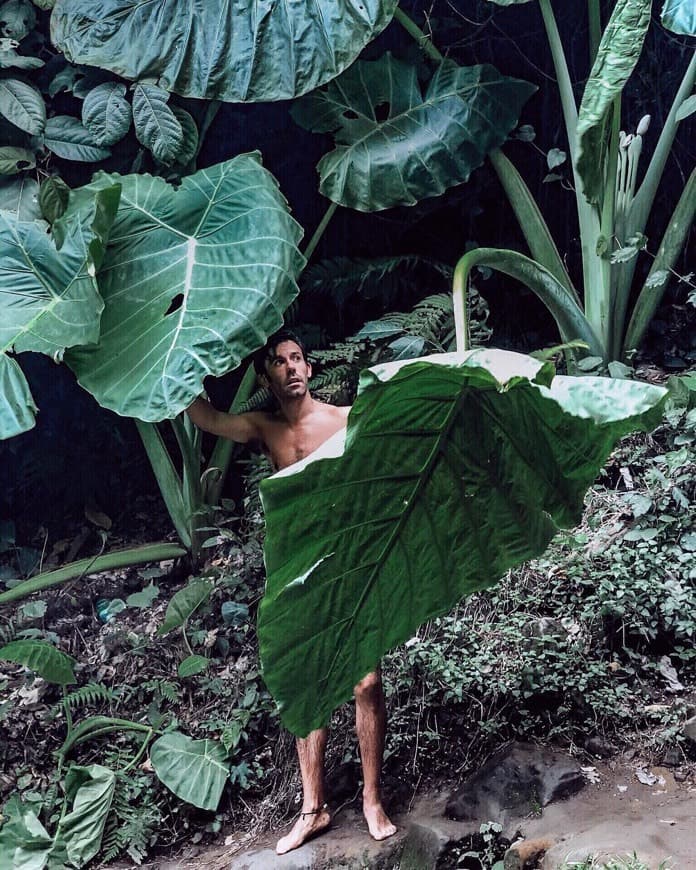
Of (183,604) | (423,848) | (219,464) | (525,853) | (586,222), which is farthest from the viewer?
(219,464)

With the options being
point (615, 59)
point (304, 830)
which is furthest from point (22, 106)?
point (304, 830)

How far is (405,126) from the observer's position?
11.1 feet

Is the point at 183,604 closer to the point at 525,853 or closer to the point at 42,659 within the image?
the point at 42,659

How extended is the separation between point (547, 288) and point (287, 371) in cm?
107

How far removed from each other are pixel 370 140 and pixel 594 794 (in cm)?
232

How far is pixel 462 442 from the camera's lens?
1599 millimetres

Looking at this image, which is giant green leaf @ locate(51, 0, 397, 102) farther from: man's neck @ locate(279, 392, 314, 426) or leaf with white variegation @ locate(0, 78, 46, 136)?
man's neck @ locate(279, 392, 314, 426)

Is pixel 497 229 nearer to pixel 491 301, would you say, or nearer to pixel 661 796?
pixel 491 301

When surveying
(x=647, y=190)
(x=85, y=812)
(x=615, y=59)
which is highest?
(x=615, y=59)

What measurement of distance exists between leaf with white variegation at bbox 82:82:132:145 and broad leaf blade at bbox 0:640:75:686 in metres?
1.80

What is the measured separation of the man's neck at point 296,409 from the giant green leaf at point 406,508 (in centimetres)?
85

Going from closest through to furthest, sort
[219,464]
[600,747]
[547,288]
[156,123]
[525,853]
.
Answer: [525,853] → [600,747] → [547,288] → [156,123] → [219,464]

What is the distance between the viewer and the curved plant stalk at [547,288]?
2561 mm

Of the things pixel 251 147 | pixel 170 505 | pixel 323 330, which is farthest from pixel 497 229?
pixel 170 505
